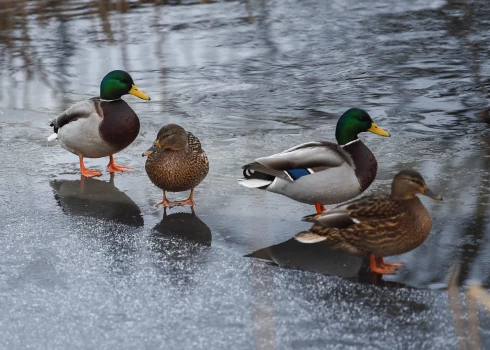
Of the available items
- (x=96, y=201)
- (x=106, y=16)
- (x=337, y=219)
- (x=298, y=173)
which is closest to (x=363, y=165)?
(x=298, y=173)

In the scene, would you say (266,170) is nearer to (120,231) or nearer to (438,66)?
(120,231)

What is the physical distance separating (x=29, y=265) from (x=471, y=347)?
7.52 feet

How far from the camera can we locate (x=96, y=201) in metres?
5.60

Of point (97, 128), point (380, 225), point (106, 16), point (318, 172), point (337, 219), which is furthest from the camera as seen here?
point (106, 16)

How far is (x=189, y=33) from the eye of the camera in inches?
403

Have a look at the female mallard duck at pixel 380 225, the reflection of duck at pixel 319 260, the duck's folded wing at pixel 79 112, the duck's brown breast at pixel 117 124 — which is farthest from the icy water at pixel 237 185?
the duck's folded wing at pixel 79 112

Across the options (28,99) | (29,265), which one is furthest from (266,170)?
(28,99)

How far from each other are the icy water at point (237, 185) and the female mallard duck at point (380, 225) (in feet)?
0.46

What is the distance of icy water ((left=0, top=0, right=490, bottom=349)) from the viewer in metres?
3.85

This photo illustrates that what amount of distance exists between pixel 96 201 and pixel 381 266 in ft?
6.70

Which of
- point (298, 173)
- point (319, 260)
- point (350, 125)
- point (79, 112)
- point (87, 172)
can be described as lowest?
point (87, 172)

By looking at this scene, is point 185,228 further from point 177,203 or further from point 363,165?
point 363,165

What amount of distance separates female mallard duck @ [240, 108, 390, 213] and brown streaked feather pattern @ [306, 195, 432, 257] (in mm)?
588

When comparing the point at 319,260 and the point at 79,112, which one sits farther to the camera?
the point at 79,112
